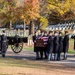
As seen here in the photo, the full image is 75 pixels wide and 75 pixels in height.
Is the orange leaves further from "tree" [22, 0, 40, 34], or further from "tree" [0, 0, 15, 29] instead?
"tree" [0, 0, 15, 29]

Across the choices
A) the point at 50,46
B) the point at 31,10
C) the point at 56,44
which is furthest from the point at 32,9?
the point at 50,46

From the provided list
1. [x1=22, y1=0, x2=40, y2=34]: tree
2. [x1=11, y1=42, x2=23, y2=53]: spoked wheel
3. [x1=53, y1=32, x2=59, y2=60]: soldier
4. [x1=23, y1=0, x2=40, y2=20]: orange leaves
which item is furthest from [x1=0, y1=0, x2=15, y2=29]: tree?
[x1=53, y1=32, x2=59, y2=60]: soldier

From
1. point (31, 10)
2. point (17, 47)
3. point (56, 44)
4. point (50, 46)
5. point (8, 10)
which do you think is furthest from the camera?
point (8, 10)

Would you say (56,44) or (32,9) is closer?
(56,44)

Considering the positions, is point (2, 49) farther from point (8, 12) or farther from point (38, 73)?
point (8, 12)

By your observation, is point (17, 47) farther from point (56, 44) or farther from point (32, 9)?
point (32, 9)

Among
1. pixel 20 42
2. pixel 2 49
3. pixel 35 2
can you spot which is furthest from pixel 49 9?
pixel 2 49

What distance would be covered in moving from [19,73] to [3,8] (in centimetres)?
2814

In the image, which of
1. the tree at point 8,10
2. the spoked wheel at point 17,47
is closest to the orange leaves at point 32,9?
the tree at point 8,10

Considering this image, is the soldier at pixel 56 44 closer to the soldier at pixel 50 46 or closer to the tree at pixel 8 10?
the soldier at pixel 50 46

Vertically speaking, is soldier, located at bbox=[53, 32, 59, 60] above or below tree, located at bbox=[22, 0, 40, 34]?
below

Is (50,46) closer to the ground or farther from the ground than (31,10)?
closer to the ground

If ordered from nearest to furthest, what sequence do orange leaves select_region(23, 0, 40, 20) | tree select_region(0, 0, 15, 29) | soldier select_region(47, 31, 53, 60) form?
soldier select_region(47, 31, 53, 60) → orange leaves select_region(23, 0, 40, 20) → tree select_region(0, 0, 15, 29)

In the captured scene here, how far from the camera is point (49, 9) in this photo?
3903 centimetres
